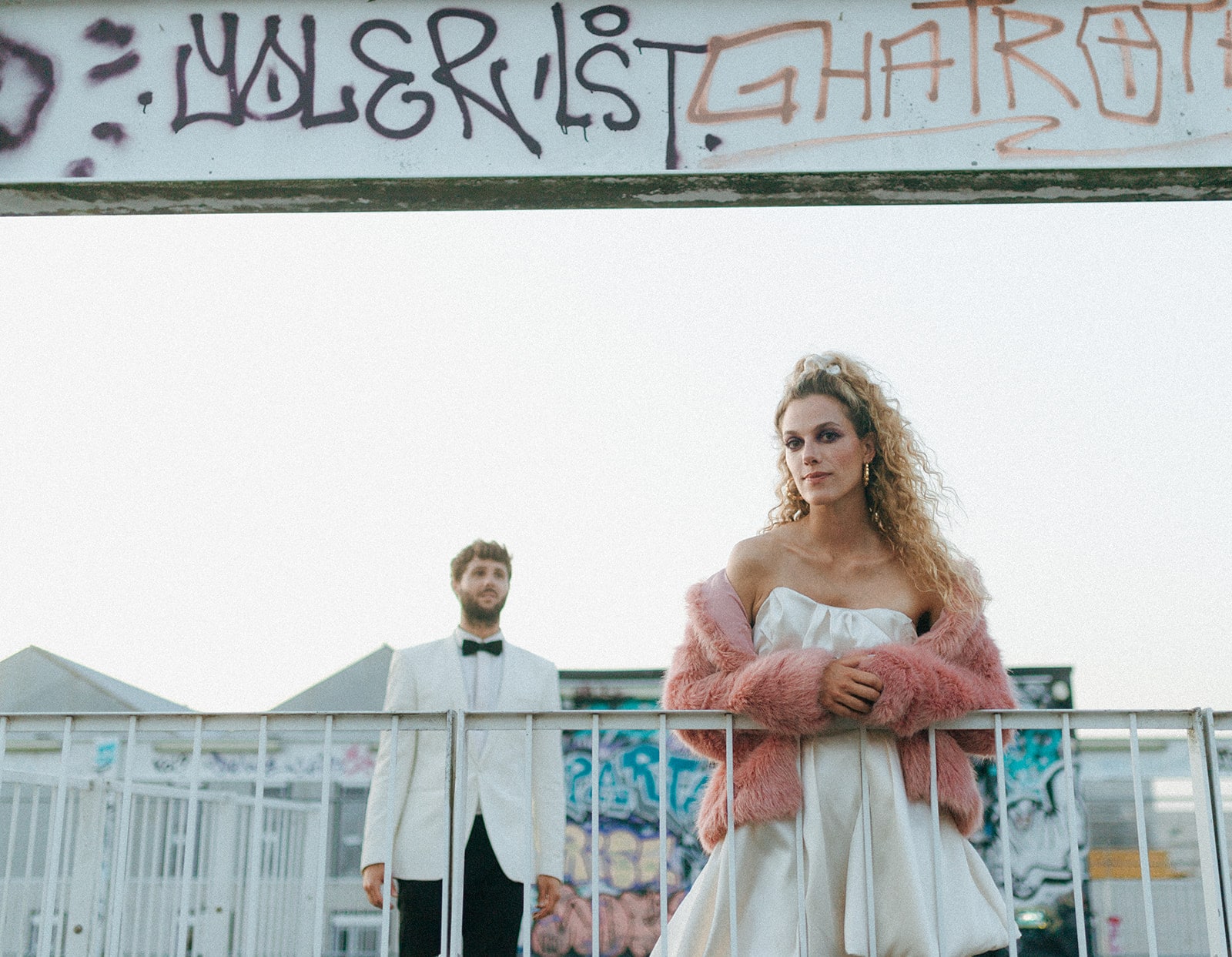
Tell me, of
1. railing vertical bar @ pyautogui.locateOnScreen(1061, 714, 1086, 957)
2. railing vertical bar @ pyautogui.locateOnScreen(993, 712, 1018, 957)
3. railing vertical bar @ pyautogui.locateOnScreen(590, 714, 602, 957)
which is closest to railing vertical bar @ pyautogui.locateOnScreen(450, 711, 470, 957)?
railing vertical bar @ pyautogui.locateOnScreen(590, 714, 602, 957)

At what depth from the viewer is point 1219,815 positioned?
300 cm

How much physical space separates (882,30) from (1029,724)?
92.6 inches

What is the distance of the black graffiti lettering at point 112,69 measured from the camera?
4039mm

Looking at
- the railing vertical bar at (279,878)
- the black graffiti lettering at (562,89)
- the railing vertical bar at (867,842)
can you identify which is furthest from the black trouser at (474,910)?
the railing vertical bar at (279,878)

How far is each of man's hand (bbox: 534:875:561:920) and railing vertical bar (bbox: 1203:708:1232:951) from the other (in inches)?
96.4

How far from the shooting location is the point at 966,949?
2957 mm

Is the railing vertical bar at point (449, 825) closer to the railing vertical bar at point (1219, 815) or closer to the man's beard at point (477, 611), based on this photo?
the man's beard at point (477, 611)

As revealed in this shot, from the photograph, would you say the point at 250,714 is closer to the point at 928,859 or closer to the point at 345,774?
the point at 928,859

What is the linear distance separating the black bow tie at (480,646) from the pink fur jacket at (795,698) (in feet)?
5.52

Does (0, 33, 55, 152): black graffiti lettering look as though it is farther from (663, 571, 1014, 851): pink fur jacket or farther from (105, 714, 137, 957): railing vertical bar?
(663, 571, 1014, 851): pink fur jacket

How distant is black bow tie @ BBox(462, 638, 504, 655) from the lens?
487 centimetres

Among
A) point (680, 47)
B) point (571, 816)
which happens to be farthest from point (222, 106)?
point (571, 816)

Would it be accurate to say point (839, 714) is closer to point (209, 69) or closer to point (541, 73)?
point (541, 73)

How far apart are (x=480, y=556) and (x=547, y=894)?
1.37 metres
